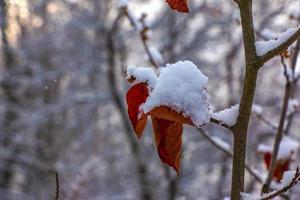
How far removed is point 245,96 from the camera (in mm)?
888

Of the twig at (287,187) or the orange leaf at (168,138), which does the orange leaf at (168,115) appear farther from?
the twig at (287,187)

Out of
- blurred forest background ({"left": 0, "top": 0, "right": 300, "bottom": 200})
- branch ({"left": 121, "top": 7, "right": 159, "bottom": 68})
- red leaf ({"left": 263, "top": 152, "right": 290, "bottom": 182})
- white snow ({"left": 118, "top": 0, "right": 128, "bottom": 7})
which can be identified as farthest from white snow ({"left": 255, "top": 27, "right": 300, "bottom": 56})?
blurred forest background ({"left": 0, "top": 0, "right": 300, "bottom": 200})

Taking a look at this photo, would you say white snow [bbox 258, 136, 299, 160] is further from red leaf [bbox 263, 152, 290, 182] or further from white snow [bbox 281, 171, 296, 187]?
white snow [bbox 281, 171, 296, 187]

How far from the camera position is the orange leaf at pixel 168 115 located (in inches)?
33.9

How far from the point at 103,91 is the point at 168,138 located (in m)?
7.21

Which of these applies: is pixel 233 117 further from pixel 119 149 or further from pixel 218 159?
pixel 119 149

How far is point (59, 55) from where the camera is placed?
820 centimetres

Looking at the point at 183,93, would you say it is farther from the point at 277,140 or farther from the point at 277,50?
the point at 277,140

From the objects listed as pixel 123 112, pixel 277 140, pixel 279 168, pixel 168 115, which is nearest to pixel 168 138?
pixel 168 115

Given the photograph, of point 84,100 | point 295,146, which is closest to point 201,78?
point 295,146

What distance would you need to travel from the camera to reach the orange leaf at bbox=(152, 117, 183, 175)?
878 mm

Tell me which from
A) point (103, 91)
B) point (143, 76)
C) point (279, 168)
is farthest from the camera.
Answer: point (103, 91)

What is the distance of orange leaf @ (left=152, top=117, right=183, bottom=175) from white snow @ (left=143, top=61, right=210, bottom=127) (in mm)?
29

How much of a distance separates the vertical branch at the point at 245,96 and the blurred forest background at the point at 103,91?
4934 mm
